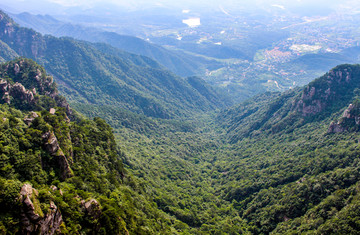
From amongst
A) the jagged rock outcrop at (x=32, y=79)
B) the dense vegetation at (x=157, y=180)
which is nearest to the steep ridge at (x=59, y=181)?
the dense vegetation at (x=157, y=180)

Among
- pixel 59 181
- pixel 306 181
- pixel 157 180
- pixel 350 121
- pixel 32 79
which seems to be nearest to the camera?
pixel 59 181

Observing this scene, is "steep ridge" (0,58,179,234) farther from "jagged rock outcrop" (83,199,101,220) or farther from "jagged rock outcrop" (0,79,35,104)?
"jagged rock outcrop" (0,79,35,104)

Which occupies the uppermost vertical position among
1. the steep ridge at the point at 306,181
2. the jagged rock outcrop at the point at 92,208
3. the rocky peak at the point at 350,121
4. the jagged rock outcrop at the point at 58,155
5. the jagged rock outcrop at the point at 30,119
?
the jagged rock outcrop at the point at 30,119

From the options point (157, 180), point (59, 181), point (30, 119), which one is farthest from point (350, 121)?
point (30, 119)

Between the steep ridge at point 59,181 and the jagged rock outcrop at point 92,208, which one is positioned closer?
the steep ridge at point 59,181

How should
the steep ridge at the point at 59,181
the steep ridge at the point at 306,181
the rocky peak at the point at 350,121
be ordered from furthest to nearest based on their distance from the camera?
the rocky peak at the point at 350,121
the steep ridge at the point at 306,181
the steep ridge at the point at 59,181

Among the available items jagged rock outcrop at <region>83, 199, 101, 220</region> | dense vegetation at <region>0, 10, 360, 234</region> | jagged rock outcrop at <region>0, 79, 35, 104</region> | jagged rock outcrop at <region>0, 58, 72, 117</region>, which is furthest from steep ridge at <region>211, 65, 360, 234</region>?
jagged rock outcrop at <region>0, 79, 35, 104</region>

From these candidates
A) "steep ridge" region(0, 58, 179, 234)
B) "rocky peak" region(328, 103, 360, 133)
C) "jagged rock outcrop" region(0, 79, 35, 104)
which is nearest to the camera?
"steep ridge" region(0, 58, 179, 234)

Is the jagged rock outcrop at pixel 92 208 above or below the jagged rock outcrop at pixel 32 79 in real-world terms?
below

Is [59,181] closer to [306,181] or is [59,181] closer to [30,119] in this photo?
[30,119]

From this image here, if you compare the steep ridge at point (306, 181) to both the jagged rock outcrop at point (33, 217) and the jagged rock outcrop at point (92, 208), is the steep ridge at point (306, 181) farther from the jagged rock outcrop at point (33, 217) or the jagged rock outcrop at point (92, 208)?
the jagged rock outcrop at point (33, 217)
